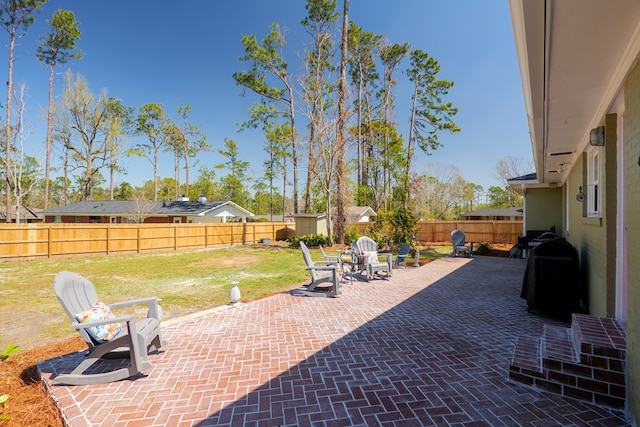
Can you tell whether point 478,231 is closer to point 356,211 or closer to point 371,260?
point 356,211

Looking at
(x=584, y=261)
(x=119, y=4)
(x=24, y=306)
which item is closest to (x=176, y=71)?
(x=119, y=4)

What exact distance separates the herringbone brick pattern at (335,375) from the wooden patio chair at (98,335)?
0.36 feet

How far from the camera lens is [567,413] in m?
2.31

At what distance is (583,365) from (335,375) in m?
2.20

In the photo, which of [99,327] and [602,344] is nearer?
[602,344]

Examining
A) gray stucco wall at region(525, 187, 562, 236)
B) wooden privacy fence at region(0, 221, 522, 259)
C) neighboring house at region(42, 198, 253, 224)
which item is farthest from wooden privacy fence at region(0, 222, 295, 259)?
gray stucco wall at region(525, 187, 562, 236)

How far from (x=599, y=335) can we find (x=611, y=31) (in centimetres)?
260

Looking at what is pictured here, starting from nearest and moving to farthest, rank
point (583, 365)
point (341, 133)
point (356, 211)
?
1. point (583, 365)
2. point (341, 133)
3. point (356, 211)

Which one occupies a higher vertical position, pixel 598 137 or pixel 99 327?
pixel 598 137

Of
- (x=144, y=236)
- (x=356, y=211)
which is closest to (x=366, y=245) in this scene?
(x=144, y=236)

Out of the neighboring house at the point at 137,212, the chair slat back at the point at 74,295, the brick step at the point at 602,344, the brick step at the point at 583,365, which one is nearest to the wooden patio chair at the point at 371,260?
the brick step at the point at 583,365

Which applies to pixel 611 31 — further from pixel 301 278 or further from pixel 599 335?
pixel 301 278

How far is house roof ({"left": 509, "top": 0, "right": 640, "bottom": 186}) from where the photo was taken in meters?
1.86

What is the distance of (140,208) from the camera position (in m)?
24.4
